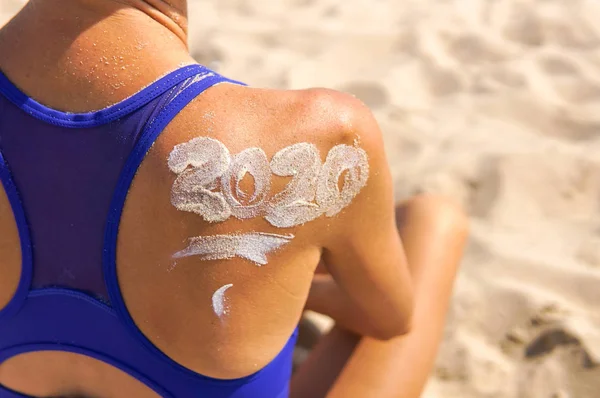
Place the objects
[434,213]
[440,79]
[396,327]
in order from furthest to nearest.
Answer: [440,79] < [434,213] < [396,327]

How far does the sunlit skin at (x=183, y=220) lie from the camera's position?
2.90 feet

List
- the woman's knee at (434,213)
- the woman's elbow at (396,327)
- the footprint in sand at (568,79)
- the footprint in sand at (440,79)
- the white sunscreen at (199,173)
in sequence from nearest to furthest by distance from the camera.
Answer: the white sunscreen at (199,173), the woman's elbow at (396,327), the woman's knee at (434,213), the footprint in sand at (568,79), the footprint in sand at (440,79)

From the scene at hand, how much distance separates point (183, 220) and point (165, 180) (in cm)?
6

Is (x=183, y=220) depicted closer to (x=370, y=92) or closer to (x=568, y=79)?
(x=370, y=92)

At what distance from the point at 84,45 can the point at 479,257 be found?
1.44m

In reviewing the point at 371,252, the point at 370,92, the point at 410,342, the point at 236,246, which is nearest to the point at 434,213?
the point at 410,342

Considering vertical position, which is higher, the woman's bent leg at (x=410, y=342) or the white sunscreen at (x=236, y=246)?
the white sunscreen at (x=236, y=246)

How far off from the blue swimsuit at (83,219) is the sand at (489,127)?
35.2 inches

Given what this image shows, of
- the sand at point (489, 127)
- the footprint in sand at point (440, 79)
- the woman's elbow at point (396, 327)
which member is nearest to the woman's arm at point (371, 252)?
the woman's elbow at point (396, 327)

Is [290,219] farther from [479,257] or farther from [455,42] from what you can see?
[455,42]

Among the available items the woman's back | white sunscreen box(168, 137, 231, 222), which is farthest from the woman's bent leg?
white sunscreen box(168, 137, 231, 222)

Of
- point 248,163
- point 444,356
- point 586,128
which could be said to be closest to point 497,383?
point 444,356

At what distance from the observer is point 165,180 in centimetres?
88

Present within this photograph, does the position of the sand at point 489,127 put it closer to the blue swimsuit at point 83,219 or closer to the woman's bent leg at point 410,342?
the woman's bent leg at point 410,342
